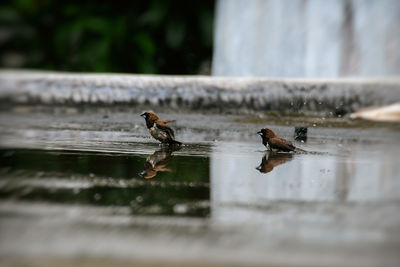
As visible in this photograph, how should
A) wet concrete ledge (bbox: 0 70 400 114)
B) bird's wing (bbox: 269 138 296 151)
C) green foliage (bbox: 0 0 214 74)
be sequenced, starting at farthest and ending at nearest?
green foliage (bbox: 0 0 214 74), wet concrete ledge (bbox: 0 70 400 114), bird's wing (bbox: 269 138 296 151)

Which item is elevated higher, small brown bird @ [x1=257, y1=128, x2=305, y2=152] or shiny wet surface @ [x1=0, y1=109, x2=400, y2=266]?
small brown bird @ [x1=257, y1=128, x2=305, y2=152]

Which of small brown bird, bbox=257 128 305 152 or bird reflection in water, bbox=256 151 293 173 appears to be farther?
small brown bird, bbox=257 128 305 152

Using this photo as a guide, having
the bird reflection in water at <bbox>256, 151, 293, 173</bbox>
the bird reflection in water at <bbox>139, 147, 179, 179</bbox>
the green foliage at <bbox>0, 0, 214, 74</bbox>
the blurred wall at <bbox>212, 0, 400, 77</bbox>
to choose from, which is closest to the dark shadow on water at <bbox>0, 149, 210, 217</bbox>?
the bird reflection in water at <bbox>139, 147, 179, 179</bbox>

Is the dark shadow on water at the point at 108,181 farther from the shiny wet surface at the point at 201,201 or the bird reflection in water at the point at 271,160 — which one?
the bird reflection in water at the point at 271,160

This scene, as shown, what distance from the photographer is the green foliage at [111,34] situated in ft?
25.7

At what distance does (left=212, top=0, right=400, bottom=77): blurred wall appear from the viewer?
5684 millimetres

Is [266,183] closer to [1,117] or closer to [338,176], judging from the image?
[338,176]

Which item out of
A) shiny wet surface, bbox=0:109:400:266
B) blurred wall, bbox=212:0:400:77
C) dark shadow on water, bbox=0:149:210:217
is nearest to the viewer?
shiny wet surface, bbox=0:109:400:266

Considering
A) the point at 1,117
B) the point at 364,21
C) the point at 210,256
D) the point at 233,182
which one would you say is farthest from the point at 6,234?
the point at 364,21

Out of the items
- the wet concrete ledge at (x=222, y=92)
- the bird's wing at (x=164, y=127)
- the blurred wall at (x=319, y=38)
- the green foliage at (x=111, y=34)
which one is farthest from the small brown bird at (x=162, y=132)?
the green foliage at (x=111, y=34)

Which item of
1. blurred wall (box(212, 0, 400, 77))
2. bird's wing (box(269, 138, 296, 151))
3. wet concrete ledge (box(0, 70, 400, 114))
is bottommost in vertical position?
bird's wing (box(269, 138, 296, 151))

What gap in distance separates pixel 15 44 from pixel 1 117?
13.7ft

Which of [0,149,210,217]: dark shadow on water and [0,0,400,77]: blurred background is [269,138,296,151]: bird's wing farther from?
[0,0,400,77]: blurred background

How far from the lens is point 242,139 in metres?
3.89
